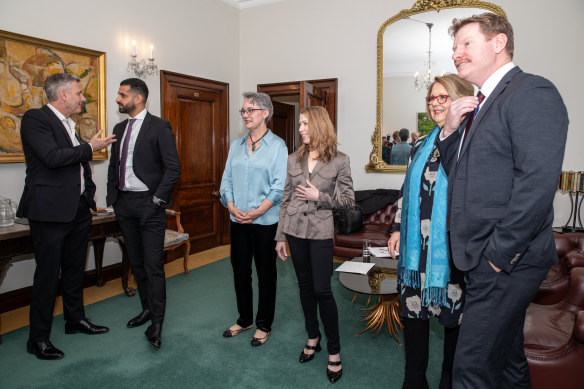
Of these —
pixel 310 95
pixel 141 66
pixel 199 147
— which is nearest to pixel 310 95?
pixel 310 95

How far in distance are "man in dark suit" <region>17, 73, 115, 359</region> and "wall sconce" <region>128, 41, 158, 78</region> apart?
1872 mm

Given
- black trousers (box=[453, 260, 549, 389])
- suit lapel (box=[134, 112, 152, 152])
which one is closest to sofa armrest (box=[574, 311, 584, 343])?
black trousers (box=[453, 260, 549, 389])

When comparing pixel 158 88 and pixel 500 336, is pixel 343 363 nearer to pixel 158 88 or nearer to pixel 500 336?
pixel 500 336

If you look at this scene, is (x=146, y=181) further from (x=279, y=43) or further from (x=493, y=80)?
(x=279, y=43)

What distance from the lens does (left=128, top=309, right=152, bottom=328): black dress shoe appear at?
3.16 m

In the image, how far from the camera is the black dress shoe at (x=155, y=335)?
9.20 ft

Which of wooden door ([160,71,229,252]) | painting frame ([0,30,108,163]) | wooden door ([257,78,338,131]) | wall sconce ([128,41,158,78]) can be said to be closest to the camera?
painting frame ([0,30,108,163])

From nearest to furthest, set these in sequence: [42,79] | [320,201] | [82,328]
Answer: 1. [320,201]
2. [82,328]
3. [42,79]

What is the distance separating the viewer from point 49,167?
8.43ft

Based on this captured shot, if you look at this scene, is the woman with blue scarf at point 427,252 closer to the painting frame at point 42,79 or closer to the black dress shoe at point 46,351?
the black dress shoe at point 46,351

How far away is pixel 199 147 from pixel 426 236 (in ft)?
14.3

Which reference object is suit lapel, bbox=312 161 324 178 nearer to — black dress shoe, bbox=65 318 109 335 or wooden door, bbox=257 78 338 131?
black dress shoe, bbox=65 318 109 335

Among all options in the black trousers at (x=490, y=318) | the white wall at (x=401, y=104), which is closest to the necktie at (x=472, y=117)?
the black trousers at (x=490, y=318)

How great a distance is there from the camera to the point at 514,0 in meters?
4.64
